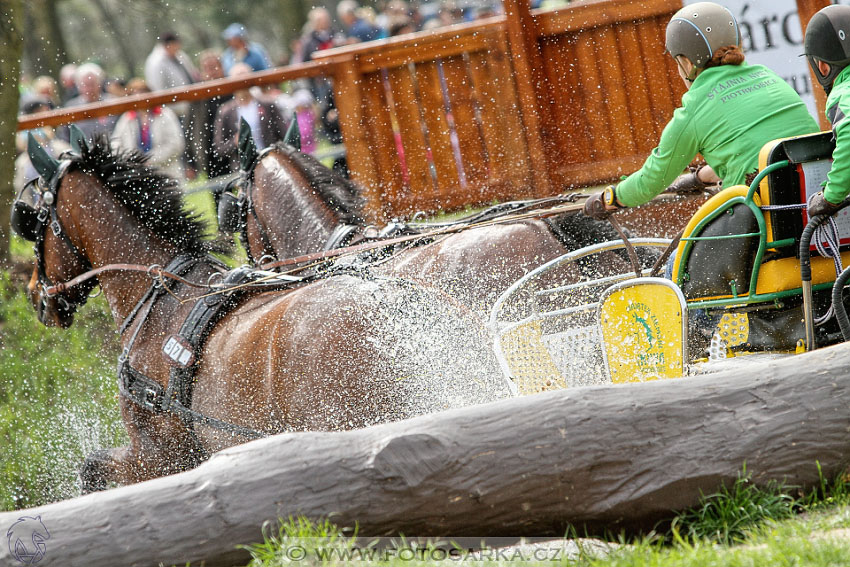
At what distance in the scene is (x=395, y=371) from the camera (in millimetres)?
4266

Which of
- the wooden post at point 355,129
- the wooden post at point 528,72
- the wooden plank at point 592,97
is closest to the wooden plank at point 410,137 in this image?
the wooden post at point 355,129

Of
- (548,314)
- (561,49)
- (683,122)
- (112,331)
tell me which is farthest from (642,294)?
(112,331)

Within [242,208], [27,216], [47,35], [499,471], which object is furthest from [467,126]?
[47,35]

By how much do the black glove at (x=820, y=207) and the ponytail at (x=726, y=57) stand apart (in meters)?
0.85

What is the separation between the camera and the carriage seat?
3.47 m

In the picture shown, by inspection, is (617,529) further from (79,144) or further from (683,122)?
(79,144)

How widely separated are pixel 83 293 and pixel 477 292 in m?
2.67

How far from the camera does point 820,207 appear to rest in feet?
10.9

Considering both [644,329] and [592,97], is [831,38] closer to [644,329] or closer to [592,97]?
[644,329]

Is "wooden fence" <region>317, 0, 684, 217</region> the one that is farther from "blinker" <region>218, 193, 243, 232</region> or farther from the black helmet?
the black helmet

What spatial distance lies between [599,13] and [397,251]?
3445 mm

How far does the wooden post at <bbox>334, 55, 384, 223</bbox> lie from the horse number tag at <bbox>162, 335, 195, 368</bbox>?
3.17 metres

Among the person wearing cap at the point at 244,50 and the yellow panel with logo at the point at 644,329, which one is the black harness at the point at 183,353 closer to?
the yellow panel with logo at the point at 644,329

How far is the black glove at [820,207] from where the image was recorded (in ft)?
10.8
